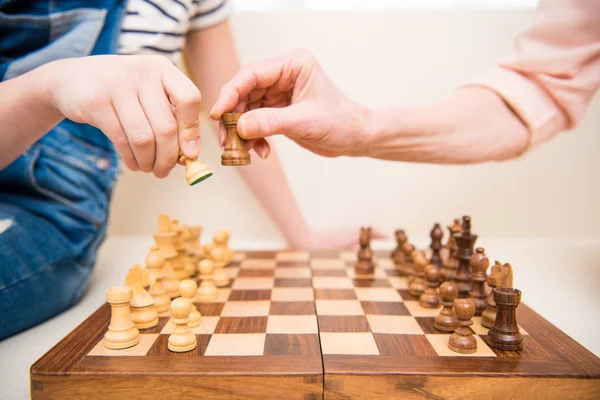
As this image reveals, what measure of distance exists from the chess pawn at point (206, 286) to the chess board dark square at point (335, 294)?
258 millimetres

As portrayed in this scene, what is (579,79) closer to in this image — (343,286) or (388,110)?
(388,110)

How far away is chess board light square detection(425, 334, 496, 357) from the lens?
0.87m

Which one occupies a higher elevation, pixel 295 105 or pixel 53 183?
pixel 295 105

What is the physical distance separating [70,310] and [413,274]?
94 centimetres

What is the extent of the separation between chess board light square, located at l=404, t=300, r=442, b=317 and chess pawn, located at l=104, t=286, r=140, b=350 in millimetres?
601

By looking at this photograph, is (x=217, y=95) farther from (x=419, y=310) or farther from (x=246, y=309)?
(x=419, y=310)

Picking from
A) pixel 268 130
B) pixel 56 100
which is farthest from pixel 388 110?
pixel 56 100

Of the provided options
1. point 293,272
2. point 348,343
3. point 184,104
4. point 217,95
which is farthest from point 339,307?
point 217,95

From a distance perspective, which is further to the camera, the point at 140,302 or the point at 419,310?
the point at 419,310

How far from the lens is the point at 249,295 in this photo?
1.20 m

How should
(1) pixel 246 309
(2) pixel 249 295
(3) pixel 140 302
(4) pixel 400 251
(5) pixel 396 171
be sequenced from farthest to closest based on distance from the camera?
(5) pixel 396 171 < (4) pixel 400 251 < (2) pixel 249 295 < (1) pixel 246 309 < (3) pixel 140 302

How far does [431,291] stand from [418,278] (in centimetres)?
12

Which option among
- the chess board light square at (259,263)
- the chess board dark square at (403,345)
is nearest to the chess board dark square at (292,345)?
the chess board dark square at (403,345)

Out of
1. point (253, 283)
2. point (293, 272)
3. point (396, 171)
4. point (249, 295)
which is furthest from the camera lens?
point (396, 171)
